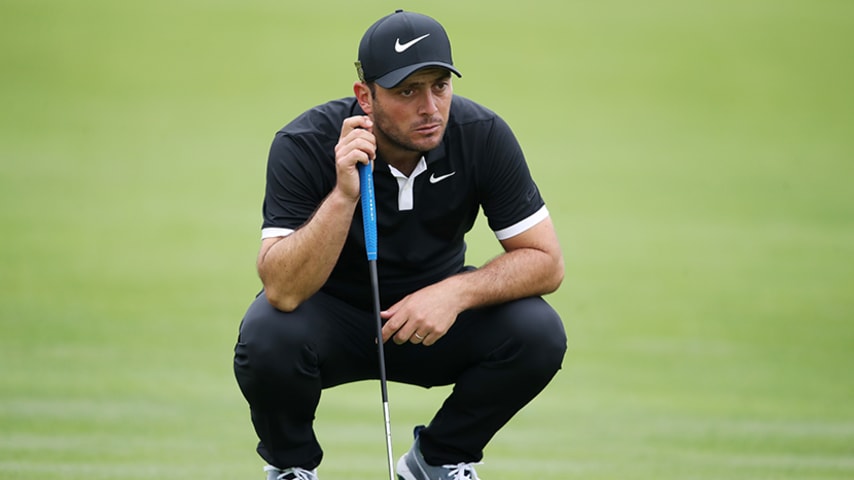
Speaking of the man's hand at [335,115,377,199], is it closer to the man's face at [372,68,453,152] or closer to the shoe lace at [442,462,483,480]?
the man's face at [372,68,453,152]

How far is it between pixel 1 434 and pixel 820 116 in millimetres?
12722

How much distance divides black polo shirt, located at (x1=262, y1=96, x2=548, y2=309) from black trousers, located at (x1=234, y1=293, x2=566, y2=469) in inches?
5.6

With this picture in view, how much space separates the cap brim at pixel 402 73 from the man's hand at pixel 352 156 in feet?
0.45

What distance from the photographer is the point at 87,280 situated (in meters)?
10.5

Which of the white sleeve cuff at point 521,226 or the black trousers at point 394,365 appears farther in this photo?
the white sleeve cuff at point 521,226

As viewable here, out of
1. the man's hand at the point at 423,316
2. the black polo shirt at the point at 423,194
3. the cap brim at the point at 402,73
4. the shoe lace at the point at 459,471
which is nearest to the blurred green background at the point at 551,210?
the shoe lace at the point at 459,471

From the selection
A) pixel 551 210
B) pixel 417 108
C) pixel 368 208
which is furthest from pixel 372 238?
pixel 551 210

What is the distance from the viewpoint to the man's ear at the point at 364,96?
3980 mm

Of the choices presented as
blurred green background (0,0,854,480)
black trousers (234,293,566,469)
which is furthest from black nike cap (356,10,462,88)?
blurred green background (0,0,854,480)

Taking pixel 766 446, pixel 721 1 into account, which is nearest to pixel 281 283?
pixel 766 446

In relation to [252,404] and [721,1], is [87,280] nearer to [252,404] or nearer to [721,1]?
[252,404]

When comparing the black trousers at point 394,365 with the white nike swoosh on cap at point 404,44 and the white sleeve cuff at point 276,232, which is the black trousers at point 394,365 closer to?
the white sleeve cuff at point 276,232

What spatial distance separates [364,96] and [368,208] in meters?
0.40

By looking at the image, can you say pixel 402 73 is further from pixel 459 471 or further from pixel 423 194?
pixel 459 471
